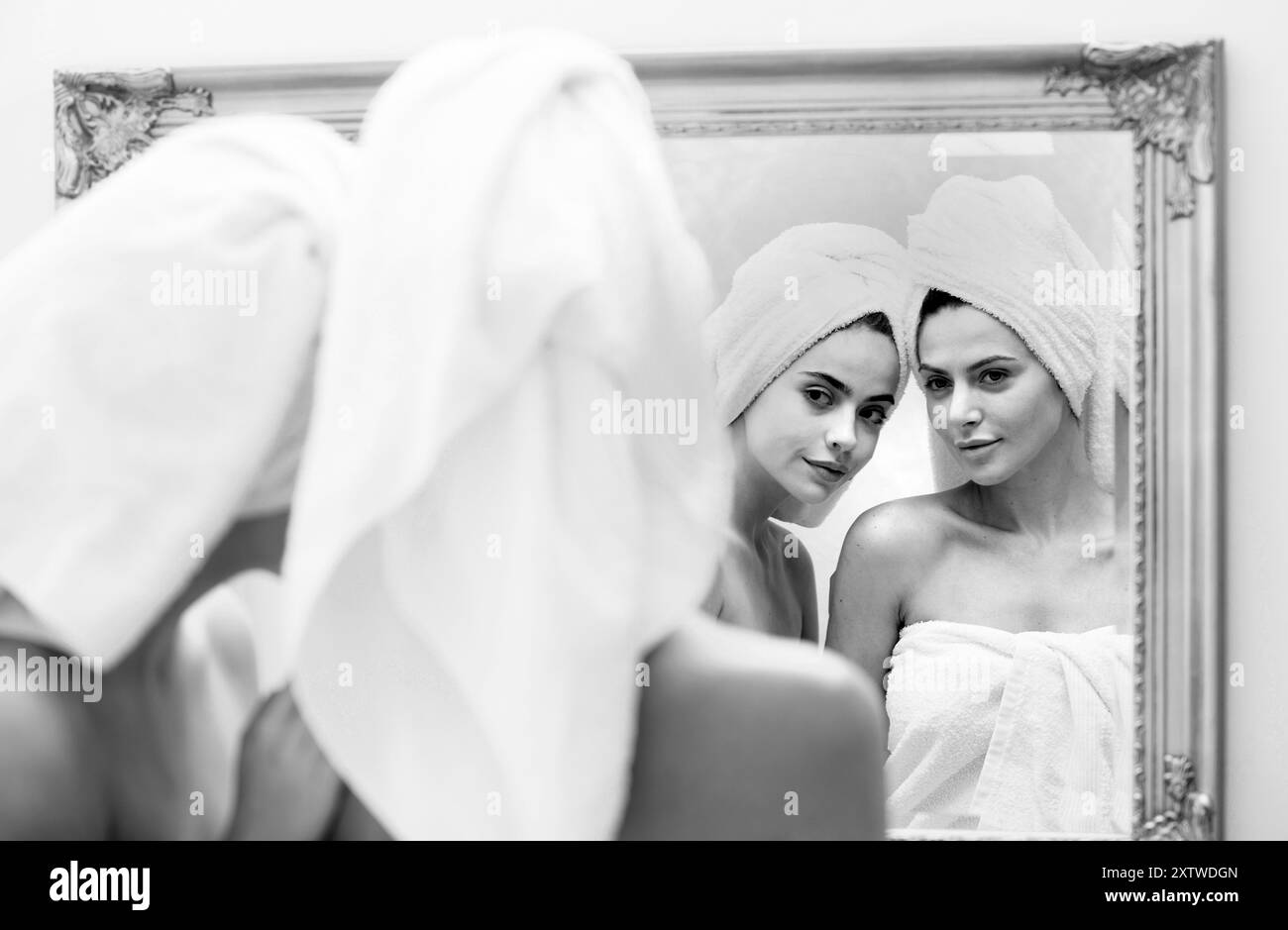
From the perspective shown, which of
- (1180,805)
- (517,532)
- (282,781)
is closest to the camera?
(517,532)

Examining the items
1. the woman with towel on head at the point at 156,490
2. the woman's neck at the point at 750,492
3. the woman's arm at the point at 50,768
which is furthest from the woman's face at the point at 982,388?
the woman's arm at the point at 50,768

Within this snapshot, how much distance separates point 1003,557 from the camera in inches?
85.2

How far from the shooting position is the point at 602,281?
1932mm

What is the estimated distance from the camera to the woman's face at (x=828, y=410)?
7.06 ft

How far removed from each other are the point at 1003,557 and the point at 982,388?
26 cm

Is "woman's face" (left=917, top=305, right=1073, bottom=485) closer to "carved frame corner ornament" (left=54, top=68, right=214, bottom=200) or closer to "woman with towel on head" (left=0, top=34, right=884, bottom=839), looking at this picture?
"woman with towel on head" (left=0, top=34, right=884, bottom=839)

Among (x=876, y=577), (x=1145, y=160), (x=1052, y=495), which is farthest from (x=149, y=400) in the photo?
(x=1145, y=160)

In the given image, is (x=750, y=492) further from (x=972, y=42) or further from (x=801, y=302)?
(x=972, y=42)

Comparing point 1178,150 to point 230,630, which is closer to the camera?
point 230,630

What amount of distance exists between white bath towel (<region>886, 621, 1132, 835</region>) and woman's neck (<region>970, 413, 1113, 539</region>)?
168 mm
